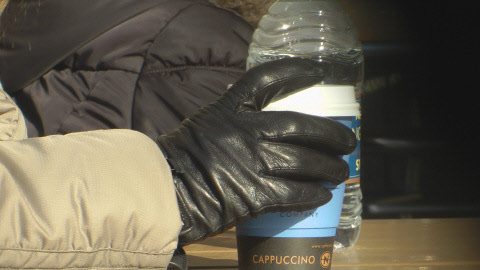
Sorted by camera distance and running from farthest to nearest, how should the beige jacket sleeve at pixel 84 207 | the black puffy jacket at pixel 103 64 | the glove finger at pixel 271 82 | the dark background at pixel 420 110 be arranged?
the dark background at pixel 420 110
the black puffy jacket at pixel 103 64
the glove finger at pixel 271 82
the beige jacket sleeve at pixel 84 207

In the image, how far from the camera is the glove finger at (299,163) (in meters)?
0.95

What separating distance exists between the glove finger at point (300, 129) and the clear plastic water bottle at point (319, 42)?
0.47 metres

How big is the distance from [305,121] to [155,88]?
61 cm

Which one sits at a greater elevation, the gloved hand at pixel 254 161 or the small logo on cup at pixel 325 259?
the gloved hand at pixel 254 161

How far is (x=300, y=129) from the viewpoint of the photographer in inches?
37.6

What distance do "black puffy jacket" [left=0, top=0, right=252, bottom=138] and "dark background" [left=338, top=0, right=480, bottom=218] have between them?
1027 mm

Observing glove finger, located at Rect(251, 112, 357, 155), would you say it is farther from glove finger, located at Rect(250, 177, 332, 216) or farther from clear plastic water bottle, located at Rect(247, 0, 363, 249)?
clear plastic water bottle, located at Rect(247, 0, 363, 249)

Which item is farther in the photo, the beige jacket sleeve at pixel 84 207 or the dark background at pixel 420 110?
the dark background at pixel 420 110

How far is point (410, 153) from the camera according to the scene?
246cm

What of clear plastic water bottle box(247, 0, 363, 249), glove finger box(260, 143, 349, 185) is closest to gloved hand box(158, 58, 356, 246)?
glove finger box(260, 143, 349, 185)

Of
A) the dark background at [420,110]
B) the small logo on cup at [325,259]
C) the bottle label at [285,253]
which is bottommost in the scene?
the dark background at [420,110]

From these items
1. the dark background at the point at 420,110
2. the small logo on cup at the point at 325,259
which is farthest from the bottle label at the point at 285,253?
the dark background at the point at 420,110

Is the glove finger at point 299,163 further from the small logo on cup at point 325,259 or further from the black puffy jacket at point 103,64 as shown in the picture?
→ the black puffy jacket at point 103,64

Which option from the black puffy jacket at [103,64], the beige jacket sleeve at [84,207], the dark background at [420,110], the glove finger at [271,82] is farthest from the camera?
the dark background at [420,110]
